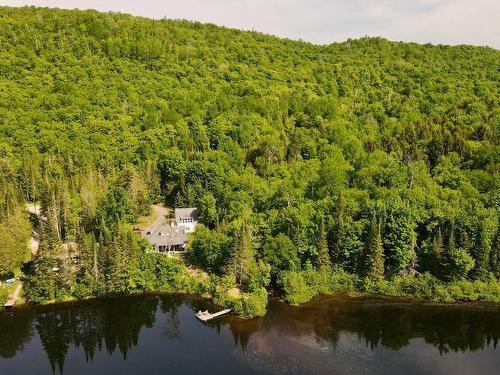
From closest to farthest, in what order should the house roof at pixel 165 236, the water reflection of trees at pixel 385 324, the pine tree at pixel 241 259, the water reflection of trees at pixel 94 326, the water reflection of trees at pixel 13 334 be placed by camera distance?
the water reflection of trees at pixel 13 334, the water reflection of trees at pixel 94 326, the water reflection of trees at pixel 385 324, the pine tree at pixel 241 259, the house roof at pixel 165 236

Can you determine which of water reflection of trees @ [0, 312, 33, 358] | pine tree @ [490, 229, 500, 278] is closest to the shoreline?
water reflection of trees @ [0, 312, 33, 358]

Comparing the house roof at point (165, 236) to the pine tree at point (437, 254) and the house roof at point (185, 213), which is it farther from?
the pine tree at point (437, 254)

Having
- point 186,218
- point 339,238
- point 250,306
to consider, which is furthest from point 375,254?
point 186,218

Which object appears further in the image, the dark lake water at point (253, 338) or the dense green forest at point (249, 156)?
the dense green forest at point (249, 156)

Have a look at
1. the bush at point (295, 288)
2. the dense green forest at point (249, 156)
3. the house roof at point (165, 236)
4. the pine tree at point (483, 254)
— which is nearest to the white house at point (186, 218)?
the dense green forest at point (249, 156)

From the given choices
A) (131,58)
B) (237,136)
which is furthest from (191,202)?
(131,58)

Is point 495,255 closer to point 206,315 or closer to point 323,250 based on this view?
point 323,250
